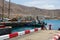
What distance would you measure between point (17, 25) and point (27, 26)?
4931 millimetres

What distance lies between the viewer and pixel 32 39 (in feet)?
52.2

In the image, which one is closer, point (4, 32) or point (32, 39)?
point (32, 39)

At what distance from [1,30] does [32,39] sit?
14.4m

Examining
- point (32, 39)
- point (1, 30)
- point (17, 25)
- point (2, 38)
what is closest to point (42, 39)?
point (32, 39)

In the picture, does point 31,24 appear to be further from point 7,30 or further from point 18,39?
point 18,39

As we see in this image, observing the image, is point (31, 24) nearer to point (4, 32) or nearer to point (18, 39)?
point (4, 32)

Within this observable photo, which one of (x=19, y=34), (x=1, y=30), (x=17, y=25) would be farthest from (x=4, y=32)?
(x=17, y=25)

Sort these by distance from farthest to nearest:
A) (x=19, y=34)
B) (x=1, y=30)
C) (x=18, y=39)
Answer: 1. (x=1, y=30)
2. (x=19, y=34)
3. (x=18, y=39)

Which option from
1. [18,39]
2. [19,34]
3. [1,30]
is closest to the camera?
[18,39]

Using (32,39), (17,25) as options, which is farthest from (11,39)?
(17,25)

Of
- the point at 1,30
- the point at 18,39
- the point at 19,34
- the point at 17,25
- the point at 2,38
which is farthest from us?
the point at 17,25

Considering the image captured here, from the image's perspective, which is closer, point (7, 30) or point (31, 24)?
point (7, 30)

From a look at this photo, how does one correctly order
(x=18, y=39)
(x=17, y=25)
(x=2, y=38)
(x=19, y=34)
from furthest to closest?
(x=17, y=25), (x=19, y=34), (x=18, y=39), (x=2, y=38)

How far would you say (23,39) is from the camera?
1585cm
